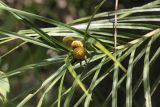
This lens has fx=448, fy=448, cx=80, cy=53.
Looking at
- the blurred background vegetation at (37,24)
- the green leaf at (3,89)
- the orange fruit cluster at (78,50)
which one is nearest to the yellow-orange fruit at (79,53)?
the orange fruit cluster at (78,50)

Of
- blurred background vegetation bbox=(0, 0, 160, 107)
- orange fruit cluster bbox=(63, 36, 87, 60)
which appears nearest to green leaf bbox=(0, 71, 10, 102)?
orange fruit cluster bbox=(63, 36, 87, 60)

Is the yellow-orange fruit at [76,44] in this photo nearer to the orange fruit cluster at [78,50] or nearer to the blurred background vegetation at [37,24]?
the orange fruit cluster at [78,50]

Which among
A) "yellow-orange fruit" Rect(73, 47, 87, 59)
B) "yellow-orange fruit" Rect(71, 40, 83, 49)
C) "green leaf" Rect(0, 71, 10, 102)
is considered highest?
"yellow-orange fruit" Rect(71, 40, 83, 49)

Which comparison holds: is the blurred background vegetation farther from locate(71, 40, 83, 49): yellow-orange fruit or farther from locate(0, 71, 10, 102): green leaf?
locate(71, 40, 83, 49): yellow-orange fruit

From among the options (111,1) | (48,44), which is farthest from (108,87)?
(48,44)

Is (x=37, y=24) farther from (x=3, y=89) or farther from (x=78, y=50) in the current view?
(x=78, y=50)

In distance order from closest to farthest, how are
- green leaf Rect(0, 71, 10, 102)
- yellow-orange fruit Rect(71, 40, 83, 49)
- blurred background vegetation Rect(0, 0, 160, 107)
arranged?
yellow-orange fruit Rect(71, 40, 83, 49) → green leaf Rect(0, 71, 10, 102) → blurred background vegetation Rect(0, 0, 160, 107)

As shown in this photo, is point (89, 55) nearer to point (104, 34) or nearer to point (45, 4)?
point (104, 34)

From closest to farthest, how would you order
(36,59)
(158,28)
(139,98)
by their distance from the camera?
(158,28)
(36,59)
(139,98)
